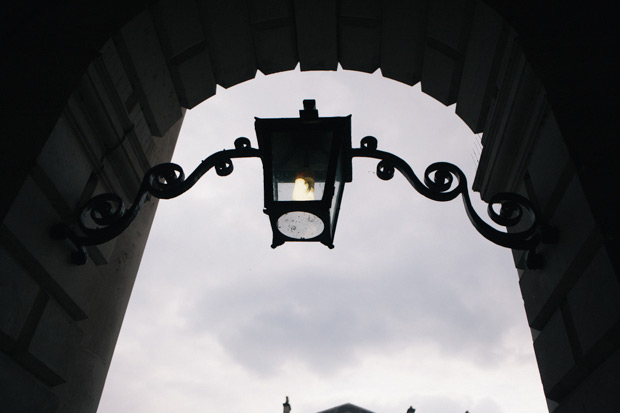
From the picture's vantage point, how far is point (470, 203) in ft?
10.1

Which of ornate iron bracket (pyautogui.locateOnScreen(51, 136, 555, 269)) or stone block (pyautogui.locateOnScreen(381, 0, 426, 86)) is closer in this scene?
ornate iron bracket (pyautogui.locateOnScreen(51, 136, 555, 269))

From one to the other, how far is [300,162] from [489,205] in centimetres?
116

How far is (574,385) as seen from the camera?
271 centimetres

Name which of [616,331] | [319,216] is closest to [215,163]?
[319,216]

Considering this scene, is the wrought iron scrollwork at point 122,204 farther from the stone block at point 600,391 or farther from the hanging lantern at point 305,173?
the stone block at point 600,391

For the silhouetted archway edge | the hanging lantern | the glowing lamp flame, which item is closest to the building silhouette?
the silhouetted archway edge

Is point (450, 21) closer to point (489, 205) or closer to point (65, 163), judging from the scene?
point (489, 205)

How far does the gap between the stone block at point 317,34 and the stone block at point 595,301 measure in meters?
2.98

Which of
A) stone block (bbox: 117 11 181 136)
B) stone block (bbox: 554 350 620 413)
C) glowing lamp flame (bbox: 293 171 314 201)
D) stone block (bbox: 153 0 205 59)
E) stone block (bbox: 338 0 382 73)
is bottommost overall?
stone block (bbox: 554 350 620 413)

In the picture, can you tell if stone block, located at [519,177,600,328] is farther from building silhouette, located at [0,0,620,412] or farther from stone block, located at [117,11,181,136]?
stone block, located at [117,11,181,136]

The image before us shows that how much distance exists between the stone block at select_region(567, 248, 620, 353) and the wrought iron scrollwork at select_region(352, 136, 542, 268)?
387mm

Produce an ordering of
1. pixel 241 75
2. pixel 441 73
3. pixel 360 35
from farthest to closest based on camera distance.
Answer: pixel 241 75
pixel 360 35
pixel 441 73

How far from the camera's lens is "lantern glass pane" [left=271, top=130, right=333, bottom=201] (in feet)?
9.33

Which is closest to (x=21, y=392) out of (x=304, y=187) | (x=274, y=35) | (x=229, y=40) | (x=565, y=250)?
(x=304, y=187)
